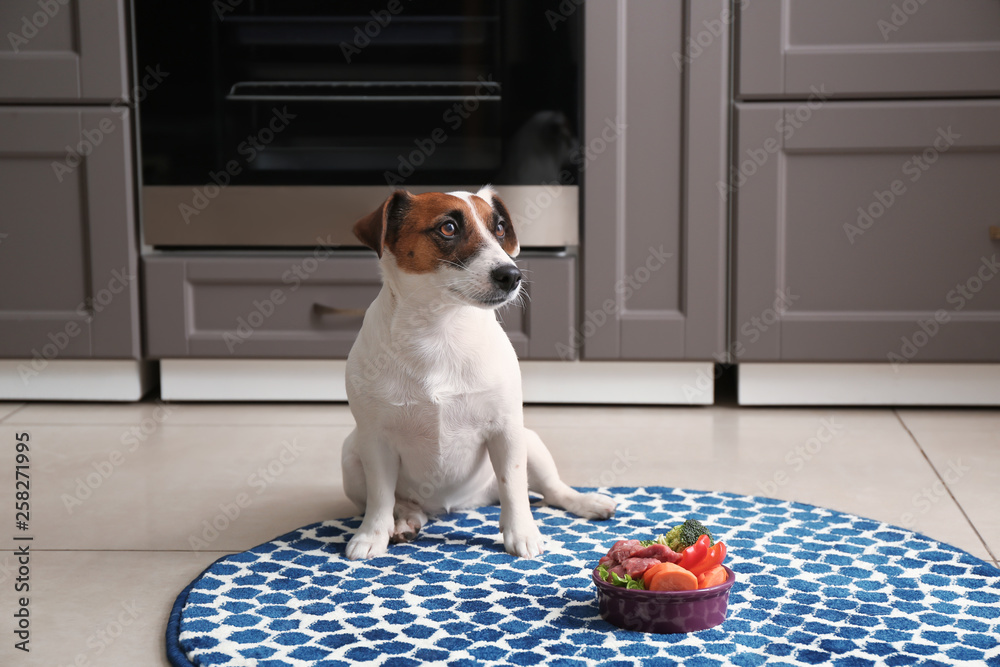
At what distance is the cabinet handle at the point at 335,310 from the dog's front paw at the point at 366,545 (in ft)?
3.92

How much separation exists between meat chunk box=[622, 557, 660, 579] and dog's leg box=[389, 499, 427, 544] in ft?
1.81

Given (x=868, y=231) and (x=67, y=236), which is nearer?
(x=868, y=231)

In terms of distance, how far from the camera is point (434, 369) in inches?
74.5

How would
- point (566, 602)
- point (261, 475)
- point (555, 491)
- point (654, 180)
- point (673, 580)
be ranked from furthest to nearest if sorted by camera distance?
1. point (654, 180)
2. point (261, 475)
3. point (555, 491)
4. point (566, 602)
5. point (673, 580)

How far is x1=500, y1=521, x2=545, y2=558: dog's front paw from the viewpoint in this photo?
1891mm

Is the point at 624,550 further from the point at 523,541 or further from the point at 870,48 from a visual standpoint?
the point at 870,48

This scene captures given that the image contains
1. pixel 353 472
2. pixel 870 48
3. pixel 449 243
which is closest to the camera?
pixel 449 243

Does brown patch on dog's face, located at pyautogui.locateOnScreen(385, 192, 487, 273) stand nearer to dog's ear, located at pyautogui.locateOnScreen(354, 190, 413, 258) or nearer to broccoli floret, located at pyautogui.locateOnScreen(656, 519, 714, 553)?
dog's ear, located at pyautogui.locateOnScreen(354, 190, 413, 258)

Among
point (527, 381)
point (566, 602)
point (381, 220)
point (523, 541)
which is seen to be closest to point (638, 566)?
point (566, 602)

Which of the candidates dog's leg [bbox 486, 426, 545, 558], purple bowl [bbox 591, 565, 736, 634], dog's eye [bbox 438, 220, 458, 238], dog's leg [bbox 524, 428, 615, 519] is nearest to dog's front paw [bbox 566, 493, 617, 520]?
dog's leg [bbox 524, 428, 615, 519]

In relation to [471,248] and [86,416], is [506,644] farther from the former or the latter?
[86,416]

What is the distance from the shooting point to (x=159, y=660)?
1515 millimetres

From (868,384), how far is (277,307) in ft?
5.70

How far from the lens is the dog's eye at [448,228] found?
1820 mm
